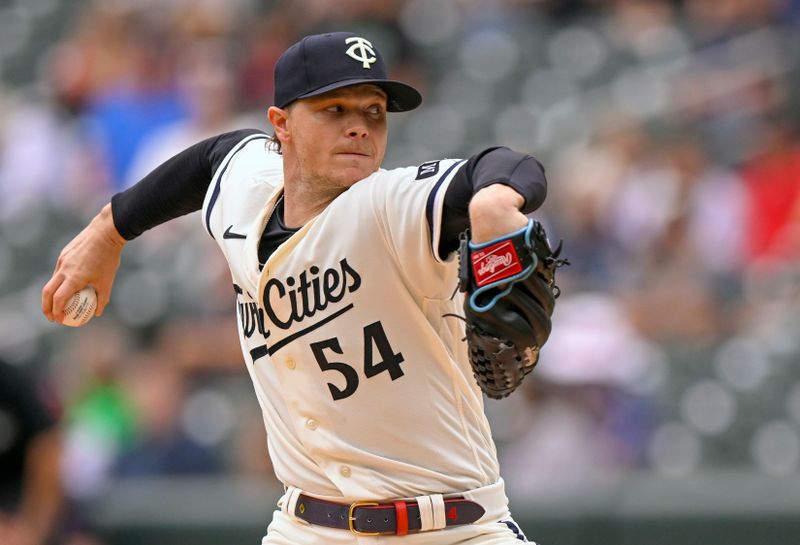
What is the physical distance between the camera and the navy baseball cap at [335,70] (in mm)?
3709

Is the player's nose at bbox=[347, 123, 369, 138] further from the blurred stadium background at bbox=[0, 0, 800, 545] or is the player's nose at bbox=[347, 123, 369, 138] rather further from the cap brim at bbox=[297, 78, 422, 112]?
the blurred stadium background at bbox=[0, 0, 800, 545]

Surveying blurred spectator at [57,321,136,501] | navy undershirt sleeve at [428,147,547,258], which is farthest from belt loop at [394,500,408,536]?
blurred spectator at [57,321,136,501]

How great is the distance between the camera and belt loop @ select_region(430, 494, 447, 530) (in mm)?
3658

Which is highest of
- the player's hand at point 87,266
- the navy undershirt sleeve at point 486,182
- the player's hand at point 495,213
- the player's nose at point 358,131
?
the player's nose at point 358,131

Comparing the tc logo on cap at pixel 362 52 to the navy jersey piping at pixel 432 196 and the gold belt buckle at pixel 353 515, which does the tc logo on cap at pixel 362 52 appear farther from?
the gold belt buckle at pixel 353 515

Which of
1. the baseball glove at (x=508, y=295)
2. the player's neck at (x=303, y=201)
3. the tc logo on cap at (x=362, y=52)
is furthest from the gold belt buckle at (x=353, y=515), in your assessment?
the tc logo on cap at (x=362, y=52)

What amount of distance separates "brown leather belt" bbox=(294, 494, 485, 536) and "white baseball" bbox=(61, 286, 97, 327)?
1.03 metres

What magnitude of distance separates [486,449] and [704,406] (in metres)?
3.87

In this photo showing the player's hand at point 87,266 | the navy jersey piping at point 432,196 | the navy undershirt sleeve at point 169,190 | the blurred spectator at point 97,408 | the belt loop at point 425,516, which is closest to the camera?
the navy jersey piping at point 432,196

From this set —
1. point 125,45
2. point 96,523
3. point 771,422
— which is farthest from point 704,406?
point 125,45

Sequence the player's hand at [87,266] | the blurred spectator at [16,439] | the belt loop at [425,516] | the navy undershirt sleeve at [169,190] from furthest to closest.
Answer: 1. the navy undershirt sleeve at [169,190]
2. the player's hand at [87,266]
3. the belt loop at [425,516]
4. the blurred spectator at [16,439]

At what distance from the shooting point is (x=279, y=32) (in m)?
10.4

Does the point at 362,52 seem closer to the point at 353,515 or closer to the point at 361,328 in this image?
the point at 361,328

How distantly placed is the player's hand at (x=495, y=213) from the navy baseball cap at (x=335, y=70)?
0.67m
